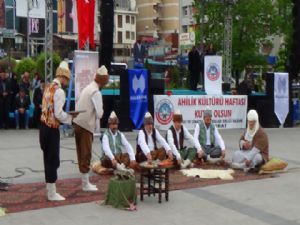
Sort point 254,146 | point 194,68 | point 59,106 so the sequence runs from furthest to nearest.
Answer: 1. point 194,68
2. point 254,146
3. point 59,106

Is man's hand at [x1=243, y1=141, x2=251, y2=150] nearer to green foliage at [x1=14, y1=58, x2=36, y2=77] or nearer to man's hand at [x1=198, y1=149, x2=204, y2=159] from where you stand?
man's hand at [x1=198, y1=149, x2=204, y2=159]

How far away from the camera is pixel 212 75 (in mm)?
18391

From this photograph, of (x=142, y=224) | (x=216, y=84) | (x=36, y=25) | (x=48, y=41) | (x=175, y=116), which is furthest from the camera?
(x=36, y=25)

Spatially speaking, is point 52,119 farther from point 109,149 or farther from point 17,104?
point 17,104

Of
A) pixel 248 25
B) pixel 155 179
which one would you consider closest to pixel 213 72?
pixel 155 179

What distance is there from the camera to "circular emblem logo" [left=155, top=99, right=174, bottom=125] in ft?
54.7

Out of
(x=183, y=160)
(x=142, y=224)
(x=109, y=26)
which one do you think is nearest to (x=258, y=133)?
(x=183, y=160)

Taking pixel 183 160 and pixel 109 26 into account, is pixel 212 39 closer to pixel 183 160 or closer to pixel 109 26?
pixel 109 26

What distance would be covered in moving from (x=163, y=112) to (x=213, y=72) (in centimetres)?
273

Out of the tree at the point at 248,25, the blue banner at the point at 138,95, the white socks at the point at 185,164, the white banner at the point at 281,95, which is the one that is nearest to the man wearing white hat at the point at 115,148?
the white socks at the point at 185,164

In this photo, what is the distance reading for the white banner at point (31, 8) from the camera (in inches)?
1080

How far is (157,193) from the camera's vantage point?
8.08 metres

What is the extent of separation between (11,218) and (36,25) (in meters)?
41.2

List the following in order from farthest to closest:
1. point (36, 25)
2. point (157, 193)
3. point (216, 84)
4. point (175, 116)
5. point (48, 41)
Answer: point (36, 25)
point (216, 84)
point (48, 41)
point (175, 116)
point (157, 193)
